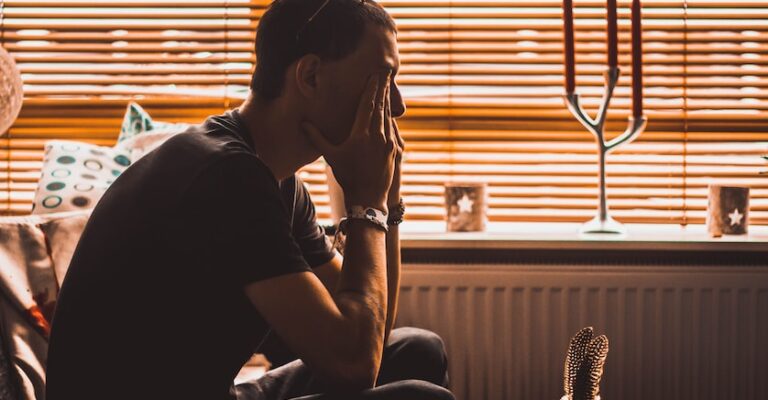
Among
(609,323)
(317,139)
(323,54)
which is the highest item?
(323,54)

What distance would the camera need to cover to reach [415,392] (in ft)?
3.49

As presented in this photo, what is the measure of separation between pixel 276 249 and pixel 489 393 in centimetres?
121

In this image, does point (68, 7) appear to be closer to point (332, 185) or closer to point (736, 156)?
point (332, 185)

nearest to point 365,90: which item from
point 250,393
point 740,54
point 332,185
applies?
point 250,393

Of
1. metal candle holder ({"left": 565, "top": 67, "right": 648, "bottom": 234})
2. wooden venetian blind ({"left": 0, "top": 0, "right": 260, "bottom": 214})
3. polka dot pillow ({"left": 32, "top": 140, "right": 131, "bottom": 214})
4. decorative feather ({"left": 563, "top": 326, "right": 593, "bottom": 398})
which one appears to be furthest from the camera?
wooden venetian blind ({"left": 0, "top": 0, "right": 260, "bottom": 214})

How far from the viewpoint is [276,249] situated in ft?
3.15

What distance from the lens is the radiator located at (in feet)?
6.40

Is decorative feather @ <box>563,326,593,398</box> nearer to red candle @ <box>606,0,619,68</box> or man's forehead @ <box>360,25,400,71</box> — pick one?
man's forehead @ <box>360,25,400,71</box>

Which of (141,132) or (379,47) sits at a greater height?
(379,47)

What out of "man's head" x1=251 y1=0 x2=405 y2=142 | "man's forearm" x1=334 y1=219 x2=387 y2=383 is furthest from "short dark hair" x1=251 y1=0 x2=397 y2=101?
"man's forearm" x1=334 y1=219 x2=387 y2=383

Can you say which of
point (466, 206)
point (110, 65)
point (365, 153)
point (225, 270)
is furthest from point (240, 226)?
point (110, 65)

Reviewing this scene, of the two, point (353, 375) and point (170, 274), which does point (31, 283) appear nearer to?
point (170, 274)

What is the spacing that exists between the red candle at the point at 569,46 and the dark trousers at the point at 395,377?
806 mm

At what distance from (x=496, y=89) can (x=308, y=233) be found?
0.95 meters
